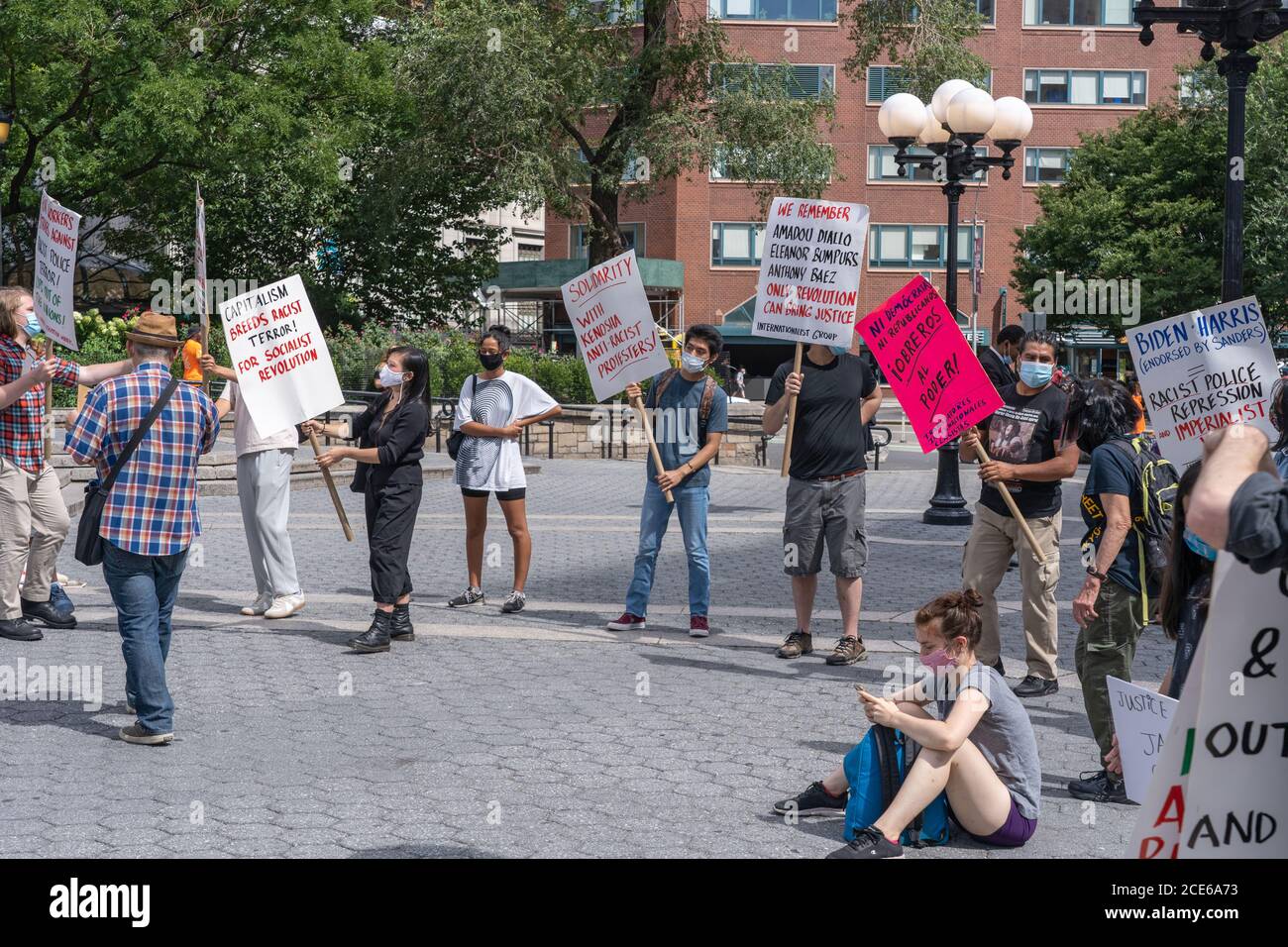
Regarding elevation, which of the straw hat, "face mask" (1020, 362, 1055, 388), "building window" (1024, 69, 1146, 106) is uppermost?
"building window" (1024, 69, 1146, 106)

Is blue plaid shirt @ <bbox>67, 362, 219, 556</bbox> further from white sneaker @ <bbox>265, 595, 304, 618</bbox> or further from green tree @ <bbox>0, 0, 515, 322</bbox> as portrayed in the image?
green tree @ <bbox>0, 0, 515, 322</bbox>

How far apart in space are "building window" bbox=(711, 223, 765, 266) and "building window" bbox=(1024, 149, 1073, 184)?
37.2 ft

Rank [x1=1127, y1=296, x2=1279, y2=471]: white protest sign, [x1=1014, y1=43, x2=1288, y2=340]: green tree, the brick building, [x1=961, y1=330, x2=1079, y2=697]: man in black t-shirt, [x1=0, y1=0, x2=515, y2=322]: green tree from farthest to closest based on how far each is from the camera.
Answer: the brick building
[x1=1014, y1=43, x2=1288, y2=340]: green tree
[x1=0, y1=0, x2=515, y2=322]: green tree
[x1=961, y1=330, x2=1079, y2=697]: man in black t-shirt
[x1=1127, y1=296, x2=1279, y2=471]: white protest sign

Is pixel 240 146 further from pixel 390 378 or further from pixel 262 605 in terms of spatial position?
pixel 390 378

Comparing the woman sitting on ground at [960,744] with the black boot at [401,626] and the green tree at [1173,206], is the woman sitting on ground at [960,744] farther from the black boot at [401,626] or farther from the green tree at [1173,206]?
the green tree at [1173,206]

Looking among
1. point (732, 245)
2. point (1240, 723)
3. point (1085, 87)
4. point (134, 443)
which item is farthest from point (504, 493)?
point (1085, 87)

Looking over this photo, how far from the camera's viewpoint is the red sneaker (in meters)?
9.39

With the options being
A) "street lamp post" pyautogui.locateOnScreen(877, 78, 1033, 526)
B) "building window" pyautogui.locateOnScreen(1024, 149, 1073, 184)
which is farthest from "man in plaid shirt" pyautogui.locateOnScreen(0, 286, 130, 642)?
"building window" pyautogui.locateOnScreen(1024, 149, 1073, 184)

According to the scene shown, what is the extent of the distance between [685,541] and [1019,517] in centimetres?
252

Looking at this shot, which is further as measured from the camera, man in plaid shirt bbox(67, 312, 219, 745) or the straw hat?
the straw hat

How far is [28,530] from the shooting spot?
28.5 feet

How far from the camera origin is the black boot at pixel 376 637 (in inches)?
336

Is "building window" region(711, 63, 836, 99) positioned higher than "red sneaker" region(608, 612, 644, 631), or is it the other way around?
"building window" region(711, 63, 836, 99)

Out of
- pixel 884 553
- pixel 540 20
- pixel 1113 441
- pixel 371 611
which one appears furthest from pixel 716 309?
pixel 1113 441
